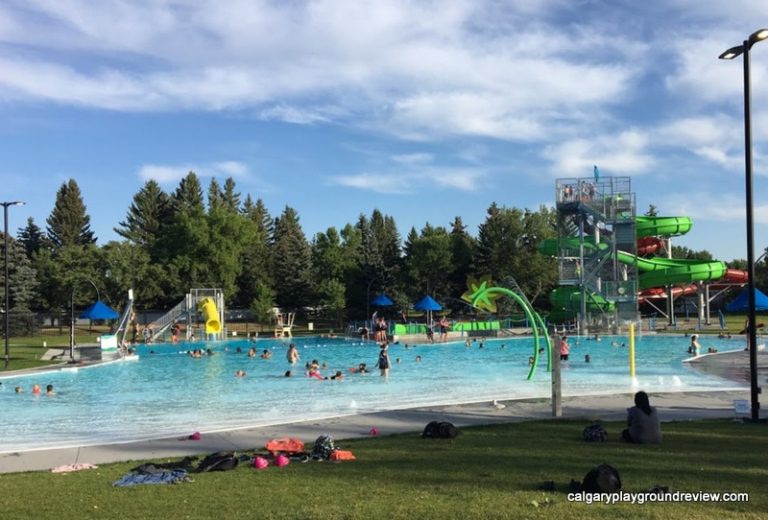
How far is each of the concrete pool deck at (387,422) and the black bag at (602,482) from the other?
12.8ft

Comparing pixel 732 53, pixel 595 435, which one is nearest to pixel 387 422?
pixel 595 435

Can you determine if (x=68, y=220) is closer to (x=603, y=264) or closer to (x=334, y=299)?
(x=334, y=299)

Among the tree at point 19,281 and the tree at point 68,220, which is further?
the tree at point 68,220

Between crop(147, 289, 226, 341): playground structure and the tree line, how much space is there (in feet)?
42.3

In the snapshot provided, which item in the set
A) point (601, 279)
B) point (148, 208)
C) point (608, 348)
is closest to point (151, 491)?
point (608, 348)

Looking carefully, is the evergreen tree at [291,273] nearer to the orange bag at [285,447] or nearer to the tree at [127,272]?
the tree at [127,272]

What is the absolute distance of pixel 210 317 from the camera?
44344mm

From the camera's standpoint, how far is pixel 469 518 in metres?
5.60

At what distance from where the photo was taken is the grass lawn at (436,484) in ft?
19.4

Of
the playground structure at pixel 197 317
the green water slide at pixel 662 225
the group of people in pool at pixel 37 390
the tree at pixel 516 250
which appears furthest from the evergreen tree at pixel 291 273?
the group of people in pool at pixel 37 390

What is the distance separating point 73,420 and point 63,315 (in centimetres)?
5324

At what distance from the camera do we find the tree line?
60.8 m

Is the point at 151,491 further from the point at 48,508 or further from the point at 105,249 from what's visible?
the point at 105,249

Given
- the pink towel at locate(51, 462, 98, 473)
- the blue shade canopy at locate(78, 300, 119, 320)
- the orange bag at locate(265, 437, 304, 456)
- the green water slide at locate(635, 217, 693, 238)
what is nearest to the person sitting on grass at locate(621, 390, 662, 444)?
the orange bag at locate(265, 437, 304, 456)
